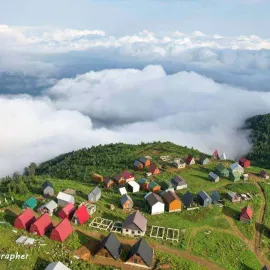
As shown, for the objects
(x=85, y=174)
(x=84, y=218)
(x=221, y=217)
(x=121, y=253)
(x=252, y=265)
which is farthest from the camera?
(x=85, y=174)

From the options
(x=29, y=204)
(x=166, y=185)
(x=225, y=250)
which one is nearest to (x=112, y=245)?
(x=225, y=250)

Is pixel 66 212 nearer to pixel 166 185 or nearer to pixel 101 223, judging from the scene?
pixel 101 223

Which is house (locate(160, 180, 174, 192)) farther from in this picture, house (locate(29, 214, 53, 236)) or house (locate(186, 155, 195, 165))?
house (locate(29, 214, 53, 236))

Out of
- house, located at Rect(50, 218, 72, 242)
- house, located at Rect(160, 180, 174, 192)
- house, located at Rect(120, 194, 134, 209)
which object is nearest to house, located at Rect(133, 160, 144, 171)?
house, located at Rect(160, 180, 174, 192)

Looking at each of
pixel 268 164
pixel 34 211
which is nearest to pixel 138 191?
pixel 34 211

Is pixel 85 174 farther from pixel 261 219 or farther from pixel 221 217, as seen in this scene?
pixel 261 219

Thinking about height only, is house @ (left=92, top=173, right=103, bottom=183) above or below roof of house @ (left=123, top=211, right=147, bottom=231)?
below
